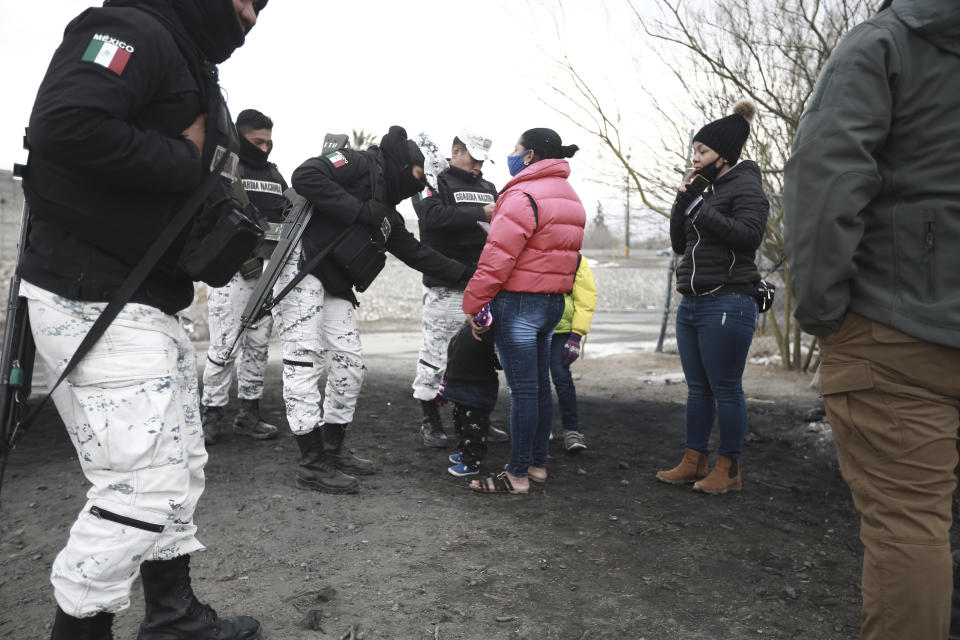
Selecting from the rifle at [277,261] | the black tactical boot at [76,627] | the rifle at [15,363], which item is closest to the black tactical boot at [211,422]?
the rifle at [277,261]

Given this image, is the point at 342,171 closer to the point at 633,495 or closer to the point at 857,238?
the point at 633,495

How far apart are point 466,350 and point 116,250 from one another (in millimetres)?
2541

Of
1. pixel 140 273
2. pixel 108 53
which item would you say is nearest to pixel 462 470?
pixel 140 273

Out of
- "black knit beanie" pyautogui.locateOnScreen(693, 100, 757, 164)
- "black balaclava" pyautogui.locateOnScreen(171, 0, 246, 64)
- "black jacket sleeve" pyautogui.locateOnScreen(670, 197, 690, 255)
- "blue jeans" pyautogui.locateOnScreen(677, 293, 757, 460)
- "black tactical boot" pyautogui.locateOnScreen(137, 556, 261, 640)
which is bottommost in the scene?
"black tactical boot" pyautogui.locateOnScreen(137, 556, 261, 640)

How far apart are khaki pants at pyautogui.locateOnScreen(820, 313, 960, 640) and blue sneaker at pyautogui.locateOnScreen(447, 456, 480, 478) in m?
A: 2.68

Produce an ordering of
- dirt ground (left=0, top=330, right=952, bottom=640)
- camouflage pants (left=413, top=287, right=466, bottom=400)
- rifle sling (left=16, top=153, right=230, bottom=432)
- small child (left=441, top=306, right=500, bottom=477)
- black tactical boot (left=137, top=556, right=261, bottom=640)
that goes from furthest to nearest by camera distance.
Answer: camouflage pants (left=413, top=287, right=466, bottom=400) → small child (left=441, top=306, right=500, bottom=477) → dirt ground (left=0, top=330, right=952, bottom=640) → black tactical boot (left=137, top=556, right=261, bottom=640) → rifle sling (left=16, top=153, right=230, bottom=432)

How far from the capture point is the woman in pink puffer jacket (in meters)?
3.77

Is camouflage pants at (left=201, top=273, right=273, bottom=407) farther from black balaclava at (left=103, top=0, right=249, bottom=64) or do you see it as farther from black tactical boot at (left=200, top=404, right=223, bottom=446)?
black balaclava at (left=103, top=0, right=249, bottom=64)

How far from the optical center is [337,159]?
3992mm

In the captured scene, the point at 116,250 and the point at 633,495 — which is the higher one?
the point at 116,250

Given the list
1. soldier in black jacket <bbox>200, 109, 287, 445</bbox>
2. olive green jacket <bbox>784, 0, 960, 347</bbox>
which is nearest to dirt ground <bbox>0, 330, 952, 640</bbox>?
soldier in black jacket <bbox>200, 109, 287, 445</bbox>

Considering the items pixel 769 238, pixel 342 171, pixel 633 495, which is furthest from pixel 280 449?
pixel 769 238

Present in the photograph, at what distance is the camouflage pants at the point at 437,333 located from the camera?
16.9 ft

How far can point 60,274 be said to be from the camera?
1.97m
